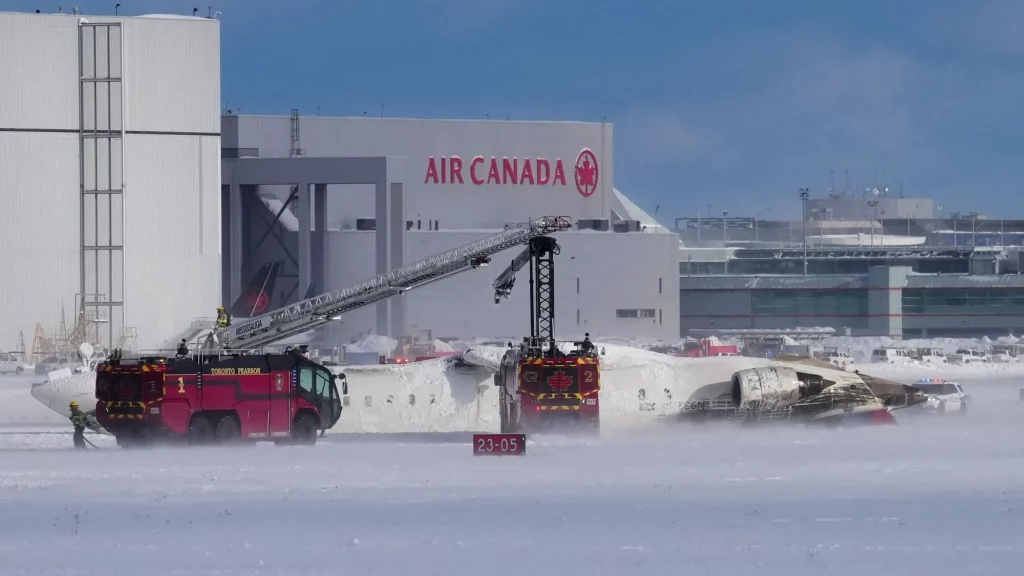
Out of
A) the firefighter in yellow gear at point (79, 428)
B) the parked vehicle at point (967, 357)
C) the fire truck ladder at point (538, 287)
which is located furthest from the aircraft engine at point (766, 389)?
the parked vehicle at point (967, 357)

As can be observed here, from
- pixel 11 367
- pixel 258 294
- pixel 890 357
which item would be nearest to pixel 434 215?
pixel 258 294

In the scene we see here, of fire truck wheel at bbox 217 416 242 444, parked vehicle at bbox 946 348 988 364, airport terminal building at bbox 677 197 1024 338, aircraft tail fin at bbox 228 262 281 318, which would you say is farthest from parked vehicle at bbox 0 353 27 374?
airport terminal building at bbox 677 197 1024 338

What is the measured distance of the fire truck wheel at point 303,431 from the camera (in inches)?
1635

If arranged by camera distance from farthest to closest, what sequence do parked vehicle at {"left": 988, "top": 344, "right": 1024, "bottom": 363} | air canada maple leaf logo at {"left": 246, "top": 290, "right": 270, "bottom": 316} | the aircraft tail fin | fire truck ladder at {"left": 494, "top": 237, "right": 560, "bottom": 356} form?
the aircraft tail fin
air canada maple leaf logo at {"left": 246, "top": 290, "right": 270, "bottom": 316}
parked vehicle at {"left": 988, "top": 344, "right": 1024, "bottom": 363}
fire truck ladder at {"left": 494, "top": 237, "right": 560, "bottom": 356}

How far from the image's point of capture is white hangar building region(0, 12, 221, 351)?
285 ft

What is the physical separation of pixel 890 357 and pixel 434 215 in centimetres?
3476

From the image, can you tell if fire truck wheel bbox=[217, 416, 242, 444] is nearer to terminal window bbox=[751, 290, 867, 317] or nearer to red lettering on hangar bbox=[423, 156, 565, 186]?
red lettering on hangar bbox=[423, 156, 565, 186]

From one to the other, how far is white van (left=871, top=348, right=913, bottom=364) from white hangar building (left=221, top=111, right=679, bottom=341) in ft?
60.6

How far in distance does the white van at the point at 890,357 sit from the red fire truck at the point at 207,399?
188 ft

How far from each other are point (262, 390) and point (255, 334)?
8.77 metres

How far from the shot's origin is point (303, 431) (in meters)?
41.6

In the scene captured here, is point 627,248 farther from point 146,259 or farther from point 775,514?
point 775,514

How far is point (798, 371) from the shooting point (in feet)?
152

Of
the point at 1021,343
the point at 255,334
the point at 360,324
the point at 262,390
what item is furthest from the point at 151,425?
the point at 1021,343
